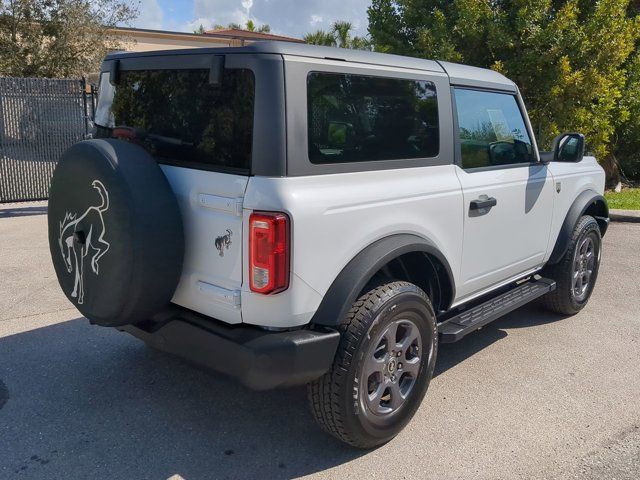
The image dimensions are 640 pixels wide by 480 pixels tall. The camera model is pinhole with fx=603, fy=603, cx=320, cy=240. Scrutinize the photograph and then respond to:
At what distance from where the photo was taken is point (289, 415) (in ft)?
11.6

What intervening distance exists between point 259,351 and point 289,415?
3.42 ft

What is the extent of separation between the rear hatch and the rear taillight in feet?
0.27

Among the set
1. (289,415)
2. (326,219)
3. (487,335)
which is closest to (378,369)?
(289,415)

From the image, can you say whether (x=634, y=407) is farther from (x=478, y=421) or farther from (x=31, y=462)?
(x=31, y=462)

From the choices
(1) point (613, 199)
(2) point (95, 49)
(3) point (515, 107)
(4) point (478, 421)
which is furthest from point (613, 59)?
(2) point (95, 49)

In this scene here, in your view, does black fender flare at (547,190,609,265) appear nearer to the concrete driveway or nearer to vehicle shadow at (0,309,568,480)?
the concrete driveway

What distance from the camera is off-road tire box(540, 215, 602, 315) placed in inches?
194

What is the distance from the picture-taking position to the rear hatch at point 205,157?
2723 mm

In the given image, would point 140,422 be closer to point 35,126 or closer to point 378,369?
point 378,369

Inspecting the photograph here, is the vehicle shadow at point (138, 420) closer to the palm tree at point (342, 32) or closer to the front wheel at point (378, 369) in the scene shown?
the front wheel at point (378, 369)

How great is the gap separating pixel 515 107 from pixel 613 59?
7237 mm

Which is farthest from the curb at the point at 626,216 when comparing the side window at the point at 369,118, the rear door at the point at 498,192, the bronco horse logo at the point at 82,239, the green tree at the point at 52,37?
the green tree at the point at 52,37

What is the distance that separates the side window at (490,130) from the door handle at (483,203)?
0.74 ft

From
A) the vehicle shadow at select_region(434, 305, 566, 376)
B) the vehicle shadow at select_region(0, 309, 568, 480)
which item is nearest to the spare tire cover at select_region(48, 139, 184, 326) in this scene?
the vehicle shadow at select_region(0, 309, 568, 480)
